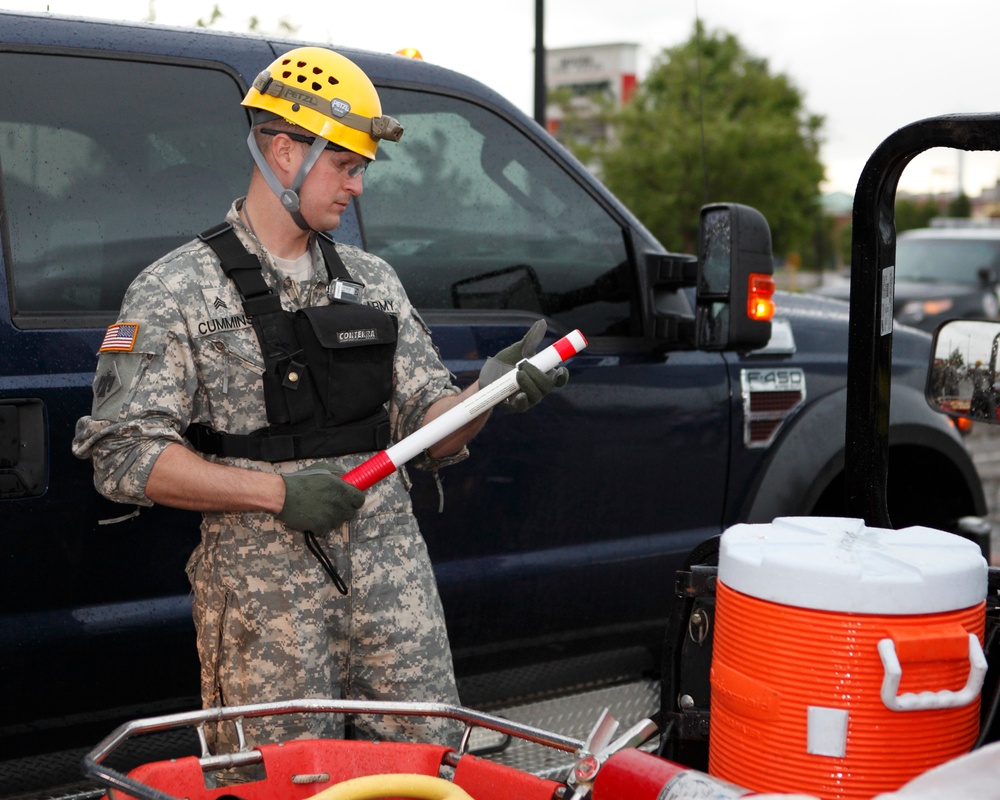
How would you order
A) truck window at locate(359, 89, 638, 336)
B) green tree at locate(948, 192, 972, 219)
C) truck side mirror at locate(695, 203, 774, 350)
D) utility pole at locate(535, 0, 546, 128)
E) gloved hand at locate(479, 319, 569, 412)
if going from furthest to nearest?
green tree at locate(948, 192, 972, 219) < utility pole at locate(535, 0, 546, 128) < truck window at locate(359, 89, 638, 336) < truck side mirror at locate(695, 203, 774, 350) < gloved hand at locate(479, 319, 569, 412)

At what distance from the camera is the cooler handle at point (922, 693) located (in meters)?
1.57

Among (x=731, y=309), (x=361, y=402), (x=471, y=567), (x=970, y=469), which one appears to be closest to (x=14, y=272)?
(x=361, y=402)

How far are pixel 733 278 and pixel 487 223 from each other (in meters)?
0.70

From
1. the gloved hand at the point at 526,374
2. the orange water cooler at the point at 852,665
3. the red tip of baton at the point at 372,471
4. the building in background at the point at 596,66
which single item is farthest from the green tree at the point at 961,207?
the orange water cooler at the point at 852,665

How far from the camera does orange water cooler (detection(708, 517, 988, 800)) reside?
161 centimetres

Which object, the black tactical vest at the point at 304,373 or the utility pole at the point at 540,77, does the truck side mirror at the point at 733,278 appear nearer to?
the black tactical vest at the point at 304,373

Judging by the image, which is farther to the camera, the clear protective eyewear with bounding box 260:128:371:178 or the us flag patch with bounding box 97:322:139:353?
the clear protective eyewear with bounding box 260:128:371:178

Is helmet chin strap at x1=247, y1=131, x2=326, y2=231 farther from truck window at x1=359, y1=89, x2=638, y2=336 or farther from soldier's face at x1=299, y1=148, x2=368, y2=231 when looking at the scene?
truck window at x1=359, y1=89, x2=638, y2=336

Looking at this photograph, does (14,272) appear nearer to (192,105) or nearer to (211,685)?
(192,105)

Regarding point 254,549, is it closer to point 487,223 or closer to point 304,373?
point 304,373

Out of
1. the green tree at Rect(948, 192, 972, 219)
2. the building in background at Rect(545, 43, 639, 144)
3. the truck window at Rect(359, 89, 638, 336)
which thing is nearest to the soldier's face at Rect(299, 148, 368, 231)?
the truck window at Rect(359, 89, 638, 336)

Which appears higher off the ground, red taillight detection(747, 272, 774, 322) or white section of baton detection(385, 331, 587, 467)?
red taillight detection(747, 272, 774, 322)

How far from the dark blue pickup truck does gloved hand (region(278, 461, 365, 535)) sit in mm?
674

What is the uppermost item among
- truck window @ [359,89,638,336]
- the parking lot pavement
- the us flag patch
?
truck window @ [359,89,638,336]
